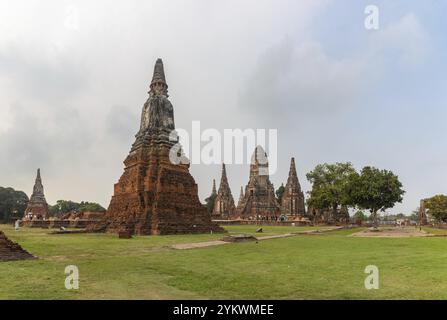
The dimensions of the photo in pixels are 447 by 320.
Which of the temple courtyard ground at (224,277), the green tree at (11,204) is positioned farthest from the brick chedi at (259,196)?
the temple courtyard ground at (224,277)

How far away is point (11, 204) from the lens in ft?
244

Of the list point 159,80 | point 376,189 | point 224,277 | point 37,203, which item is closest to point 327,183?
point 376,189

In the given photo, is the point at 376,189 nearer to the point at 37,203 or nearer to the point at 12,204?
the point at 37,203

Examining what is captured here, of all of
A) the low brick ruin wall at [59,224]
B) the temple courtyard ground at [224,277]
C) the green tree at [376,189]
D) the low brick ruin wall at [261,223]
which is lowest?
the low brick ruin wall at [261,223]

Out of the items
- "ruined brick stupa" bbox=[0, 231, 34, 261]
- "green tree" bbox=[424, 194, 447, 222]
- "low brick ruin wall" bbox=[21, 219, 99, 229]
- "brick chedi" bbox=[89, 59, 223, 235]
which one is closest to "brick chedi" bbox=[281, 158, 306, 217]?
"green tree" bbox=[424, 194, 447, 222]

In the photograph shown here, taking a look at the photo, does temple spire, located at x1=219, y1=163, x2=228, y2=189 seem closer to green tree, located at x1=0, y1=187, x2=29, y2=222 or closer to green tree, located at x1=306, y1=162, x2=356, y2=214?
green tree, located at x1=306, y1=162, x2=356, y2=214

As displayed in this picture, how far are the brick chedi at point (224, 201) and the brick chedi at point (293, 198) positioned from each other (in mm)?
11315

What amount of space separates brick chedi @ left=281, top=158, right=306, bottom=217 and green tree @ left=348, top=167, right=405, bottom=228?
3026 centimetres

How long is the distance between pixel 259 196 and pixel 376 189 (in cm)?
3573

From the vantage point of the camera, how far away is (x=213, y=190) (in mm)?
97938

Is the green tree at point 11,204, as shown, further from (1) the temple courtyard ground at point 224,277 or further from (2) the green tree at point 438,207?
(2) the green tree at point 438,207

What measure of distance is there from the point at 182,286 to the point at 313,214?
69.9 meters

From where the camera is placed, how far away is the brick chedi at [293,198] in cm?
7012
